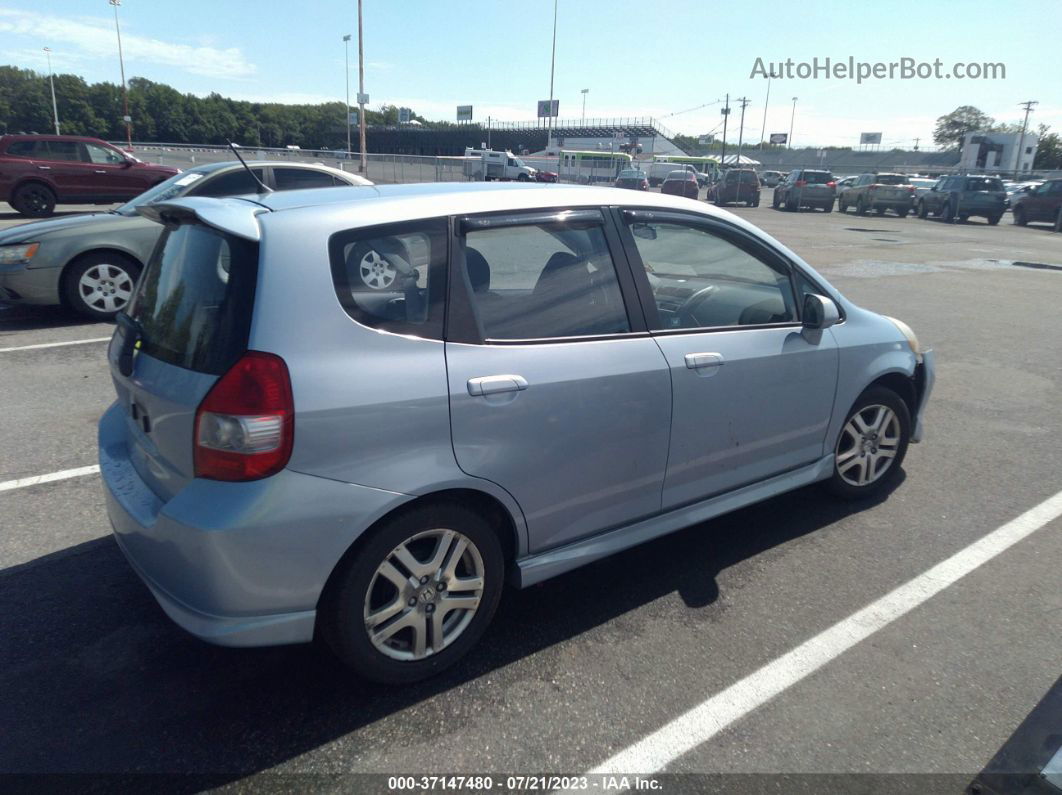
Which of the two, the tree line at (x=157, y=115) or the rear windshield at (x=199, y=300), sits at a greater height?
the tree line at (x=157, y=115)

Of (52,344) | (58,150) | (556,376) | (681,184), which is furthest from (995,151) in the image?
(556,376)

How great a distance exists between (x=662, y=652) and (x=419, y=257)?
1.79m

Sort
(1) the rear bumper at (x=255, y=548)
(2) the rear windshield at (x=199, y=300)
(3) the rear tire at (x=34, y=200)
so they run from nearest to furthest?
(1) the rear bumper at (x=255, y=548) → (2) the rear windshield at (x=199, y=300) → (3) the rear tire at (x=34, y=200)

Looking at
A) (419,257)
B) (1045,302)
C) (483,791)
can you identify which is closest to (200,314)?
(419,257)

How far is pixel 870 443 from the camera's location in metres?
4.30

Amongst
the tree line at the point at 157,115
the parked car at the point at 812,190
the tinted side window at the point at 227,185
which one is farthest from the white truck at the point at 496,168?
the tree line at the point at 157,115

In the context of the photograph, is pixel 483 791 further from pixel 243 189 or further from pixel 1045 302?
pixel 1045 302

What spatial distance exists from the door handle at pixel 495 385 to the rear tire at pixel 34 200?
56.3 ft

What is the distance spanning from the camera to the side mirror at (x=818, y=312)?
3.71 metres

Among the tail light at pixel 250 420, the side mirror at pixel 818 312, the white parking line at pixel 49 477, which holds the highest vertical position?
the side mirror at pixel 818 312

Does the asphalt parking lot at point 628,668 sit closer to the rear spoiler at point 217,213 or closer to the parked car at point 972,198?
the rear spoiler at point 217,213

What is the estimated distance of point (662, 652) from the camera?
2998mm

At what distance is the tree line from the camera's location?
3378 inches

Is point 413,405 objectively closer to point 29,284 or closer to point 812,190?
point 29,284
